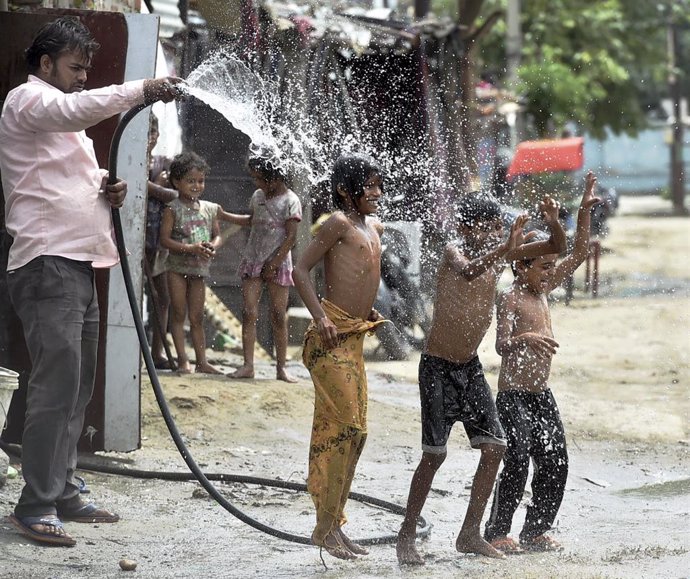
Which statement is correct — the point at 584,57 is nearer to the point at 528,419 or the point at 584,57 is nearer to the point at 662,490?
the point at 662,490

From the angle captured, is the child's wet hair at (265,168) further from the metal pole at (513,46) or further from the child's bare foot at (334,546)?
the metal pole at (513,46)

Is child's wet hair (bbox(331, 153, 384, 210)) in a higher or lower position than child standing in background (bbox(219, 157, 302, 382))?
higher

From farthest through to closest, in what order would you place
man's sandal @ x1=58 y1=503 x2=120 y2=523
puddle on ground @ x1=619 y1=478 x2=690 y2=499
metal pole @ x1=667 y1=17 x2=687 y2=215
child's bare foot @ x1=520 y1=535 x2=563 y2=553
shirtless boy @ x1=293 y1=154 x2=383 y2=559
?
metal pole @ x1=667 y1=17 x2=687 y2=215
puddle on ground @ x1=619 y1=478 x2=690 y2=499
man's sandal @ x1=58 y1=503 x2=120 y2=523
child's bare foot @ x1=520 y1=535 x2=563 y2=553
shirtless boy @ x1=293 y1=154 x2=383 y2=559

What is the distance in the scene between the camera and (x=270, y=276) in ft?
28.1

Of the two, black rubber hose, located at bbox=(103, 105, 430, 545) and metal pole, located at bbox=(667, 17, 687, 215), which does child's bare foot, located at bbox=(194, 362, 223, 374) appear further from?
metal pole, located at bbox=(667, 17, 687, 215)

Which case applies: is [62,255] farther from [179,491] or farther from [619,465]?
[619,465]

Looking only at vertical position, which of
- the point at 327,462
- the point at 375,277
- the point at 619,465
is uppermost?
the point at 375,277

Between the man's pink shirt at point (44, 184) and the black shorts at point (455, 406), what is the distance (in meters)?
1.43

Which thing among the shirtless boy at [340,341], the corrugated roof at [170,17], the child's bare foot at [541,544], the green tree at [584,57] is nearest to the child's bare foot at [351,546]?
the shirtless boy at [340,341]

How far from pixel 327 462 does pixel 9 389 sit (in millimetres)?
1307

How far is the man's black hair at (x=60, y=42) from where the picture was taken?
4863mm

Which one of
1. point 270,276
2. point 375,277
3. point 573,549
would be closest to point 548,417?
point 573,549

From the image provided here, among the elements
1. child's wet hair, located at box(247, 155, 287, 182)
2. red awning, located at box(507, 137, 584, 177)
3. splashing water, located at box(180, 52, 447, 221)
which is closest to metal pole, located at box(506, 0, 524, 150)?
red awning, located at box(507, 137, 584, 177)

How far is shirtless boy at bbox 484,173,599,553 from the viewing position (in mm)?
5176
